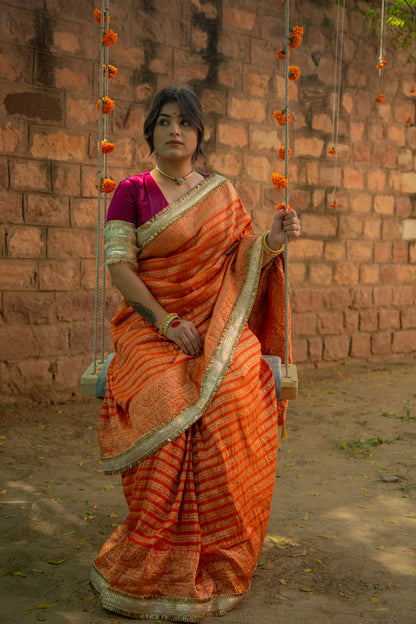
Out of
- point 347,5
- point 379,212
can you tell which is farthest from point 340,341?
point 347,5

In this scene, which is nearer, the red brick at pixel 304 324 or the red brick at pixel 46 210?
the red brick at pixel 46 210

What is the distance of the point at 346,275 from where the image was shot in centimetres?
656

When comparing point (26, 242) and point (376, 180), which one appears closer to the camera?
point (26, 242)

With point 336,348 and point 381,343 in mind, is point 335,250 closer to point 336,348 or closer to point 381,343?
point 336,348

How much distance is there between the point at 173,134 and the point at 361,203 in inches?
178

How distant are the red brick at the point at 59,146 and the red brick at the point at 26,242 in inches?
22.3

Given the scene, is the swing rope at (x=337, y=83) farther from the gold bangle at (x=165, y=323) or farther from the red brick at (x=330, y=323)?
the gold bangle at (x=165, y=323)

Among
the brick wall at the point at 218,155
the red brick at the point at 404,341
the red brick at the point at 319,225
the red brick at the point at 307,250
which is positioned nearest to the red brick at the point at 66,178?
the brick wall at the point at 218,155

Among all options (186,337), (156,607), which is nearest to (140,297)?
(186,337)

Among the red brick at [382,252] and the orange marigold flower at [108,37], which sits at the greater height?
the orange marigold flower at [108,37]

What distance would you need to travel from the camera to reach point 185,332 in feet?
7.68

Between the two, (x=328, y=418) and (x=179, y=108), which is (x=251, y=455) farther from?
(x=328, y=418)

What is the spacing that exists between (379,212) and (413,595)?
5.18 m

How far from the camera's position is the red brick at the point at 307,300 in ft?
20.0
